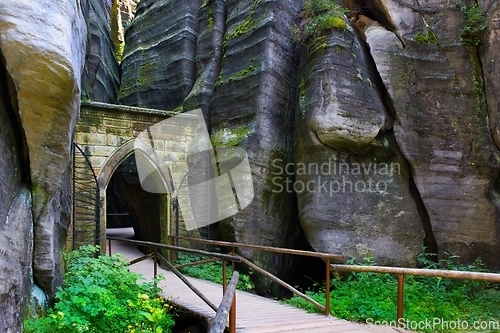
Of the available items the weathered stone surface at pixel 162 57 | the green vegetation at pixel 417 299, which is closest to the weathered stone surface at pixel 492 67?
the green vegetation at pixel 417 299

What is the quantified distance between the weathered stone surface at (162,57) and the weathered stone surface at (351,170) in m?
5.18

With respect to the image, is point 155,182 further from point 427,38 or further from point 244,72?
point 427,38

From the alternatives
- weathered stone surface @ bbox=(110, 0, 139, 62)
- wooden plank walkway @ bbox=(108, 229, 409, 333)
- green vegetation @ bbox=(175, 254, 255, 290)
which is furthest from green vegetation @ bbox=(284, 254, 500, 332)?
weathered stone surface @ bbox=(110, 0, 139, 62)

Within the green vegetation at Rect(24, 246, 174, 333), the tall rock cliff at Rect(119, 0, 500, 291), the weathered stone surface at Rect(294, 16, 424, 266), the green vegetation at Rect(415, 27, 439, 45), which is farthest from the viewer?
the green vegetation at Rect(415, 27, 439, 45)

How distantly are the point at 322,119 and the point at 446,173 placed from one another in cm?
251

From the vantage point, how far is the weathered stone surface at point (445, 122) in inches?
256

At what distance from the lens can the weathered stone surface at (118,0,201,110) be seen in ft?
36.5

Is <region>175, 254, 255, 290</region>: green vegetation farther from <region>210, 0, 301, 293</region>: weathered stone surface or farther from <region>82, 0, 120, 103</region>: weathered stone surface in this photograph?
<region>82, 0, 120, 103</region>: weathered stone surface

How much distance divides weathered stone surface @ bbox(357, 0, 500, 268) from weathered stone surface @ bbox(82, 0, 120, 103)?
27.5 ft

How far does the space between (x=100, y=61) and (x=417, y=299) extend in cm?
1171

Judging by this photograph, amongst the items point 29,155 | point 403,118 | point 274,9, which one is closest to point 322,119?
point 403,118

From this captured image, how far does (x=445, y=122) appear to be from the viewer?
6895 millimetres

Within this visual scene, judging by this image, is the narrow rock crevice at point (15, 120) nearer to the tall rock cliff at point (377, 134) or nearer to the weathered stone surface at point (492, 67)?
the tall rock cliff at point (377, 134)

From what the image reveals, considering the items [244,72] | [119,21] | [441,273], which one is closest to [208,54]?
[244,72]
